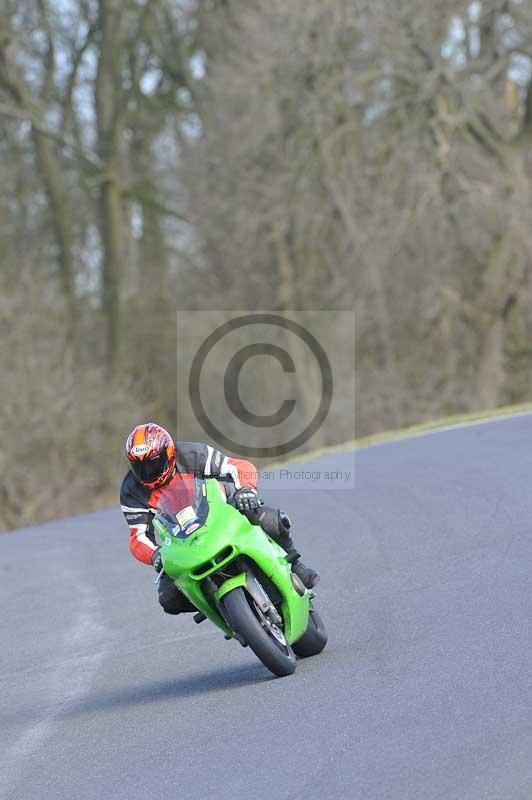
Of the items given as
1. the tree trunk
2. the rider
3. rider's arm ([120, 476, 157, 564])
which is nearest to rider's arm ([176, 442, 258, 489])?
the rider

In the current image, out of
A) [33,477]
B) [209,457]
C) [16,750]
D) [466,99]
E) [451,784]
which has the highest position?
[466,99]

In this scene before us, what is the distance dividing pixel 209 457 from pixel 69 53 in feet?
95.4

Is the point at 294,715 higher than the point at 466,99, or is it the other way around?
the point at 466,99

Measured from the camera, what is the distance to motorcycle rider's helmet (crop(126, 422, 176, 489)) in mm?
7457

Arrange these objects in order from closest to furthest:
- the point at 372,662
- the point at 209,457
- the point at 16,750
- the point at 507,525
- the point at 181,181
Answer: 1. the point at 16,750
2. the point at 372,662
3. the point at 209,457
4. the point at 507,525
5. the point at 181,181

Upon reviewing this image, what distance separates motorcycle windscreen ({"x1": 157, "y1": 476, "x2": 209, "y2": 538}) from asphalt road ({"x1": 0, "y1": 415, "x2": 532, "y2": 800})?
2.75ft

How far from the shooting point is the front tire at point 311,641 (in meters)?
7.74

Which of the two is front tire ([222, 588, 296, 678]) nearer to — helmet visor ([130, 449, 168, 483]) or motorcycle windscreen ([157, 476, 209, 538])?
motorcycle windscreen ([157, 476, 209, 538])

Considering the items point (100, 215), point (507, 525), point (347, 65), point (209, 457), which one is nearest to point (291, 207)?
point (347, 65)

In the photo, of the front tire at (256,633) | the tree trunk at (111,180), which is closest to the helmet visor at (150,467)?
the front tire at (256,633)

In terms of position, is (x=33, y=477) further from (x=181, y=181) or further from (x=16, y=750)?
(x=16, y=750)

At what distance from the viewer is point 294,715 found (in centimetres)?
640

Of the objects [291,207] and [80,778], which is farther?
[291,207]

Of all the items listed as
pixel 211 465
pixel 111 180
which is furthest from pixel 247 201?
pixel 211 465
